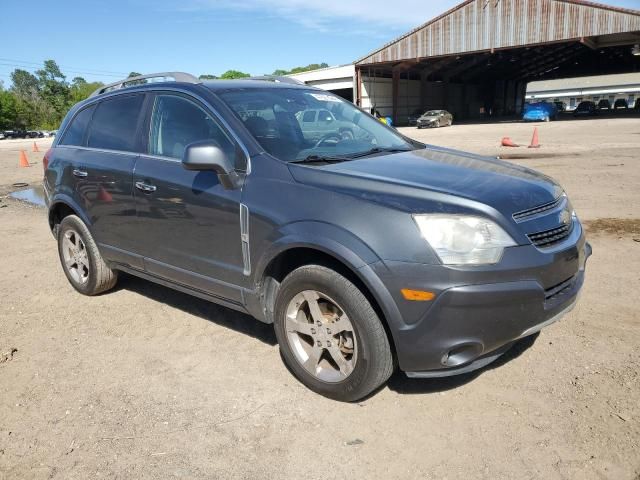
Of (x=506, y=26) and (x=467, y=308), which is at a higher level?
(x=506, y=26)

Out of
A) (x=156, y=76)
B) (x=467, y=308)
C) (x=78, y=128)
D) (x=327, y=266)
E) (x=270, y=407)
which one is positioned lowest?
(x=270, y=407)

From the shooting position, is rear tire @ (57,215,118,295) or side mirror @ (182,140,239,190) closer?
side mirror @ (182,140,239,190)

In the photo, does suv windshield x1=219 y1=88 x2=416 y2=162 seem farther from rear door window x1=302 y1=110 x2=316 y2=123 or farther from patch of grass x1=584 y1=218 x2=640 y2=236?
Result: patch of grass x1=584 y1=218 x2=640 y2=236

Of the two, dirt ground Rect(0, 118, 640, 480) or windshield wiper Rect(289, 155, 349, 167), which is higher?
windshield wiper Rect(289, 155, 349, 167)

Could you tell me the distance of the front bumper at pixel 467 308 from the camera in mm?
2547

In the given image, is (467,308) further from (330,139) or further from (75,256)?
(75,256)

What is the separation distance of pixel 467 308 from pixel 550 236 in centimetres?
74

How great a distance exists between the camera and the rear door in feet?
13.6

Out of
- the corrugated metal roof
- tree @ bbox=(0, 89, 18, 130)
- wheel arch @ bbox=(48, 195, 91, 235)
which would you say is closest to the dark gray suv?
wheel arch @ bbox=(48, 195, 91, 235)

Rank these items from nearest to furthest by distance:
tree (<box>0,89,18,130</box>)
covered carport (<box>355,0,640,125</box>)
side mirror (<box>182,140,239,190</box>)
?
side mirror (<box>182,140,239,190</box>), covered carport (<box>355,0,640,125</box>), tree (<box>0,89,18,130</box>)

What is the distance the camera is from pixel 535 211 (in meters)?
2.87

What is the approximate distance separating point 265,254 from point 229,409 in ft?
3.13

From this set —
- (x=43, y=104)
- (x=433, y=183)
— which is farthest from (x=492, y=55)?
(x=43, y=104)

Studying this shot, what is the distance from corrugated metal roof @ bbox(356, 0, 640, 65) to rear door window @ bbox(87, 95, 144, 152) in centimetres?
3444
